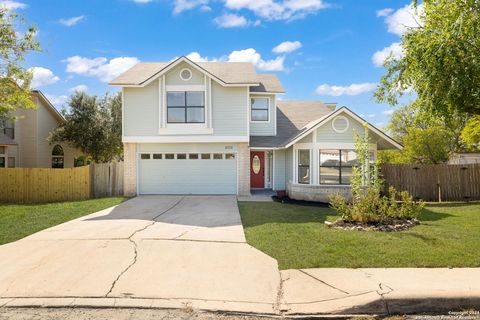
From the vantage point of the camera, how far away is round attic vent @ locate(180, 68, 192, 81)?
17.8m

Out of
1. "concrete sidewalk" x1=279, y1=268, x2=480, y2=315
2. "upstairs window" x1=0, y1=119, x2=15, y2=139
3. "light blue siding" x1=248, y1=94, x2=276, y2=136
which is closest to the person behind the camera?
"concrete sidewalk" x1=279, y1=268, x2=480, y2=315

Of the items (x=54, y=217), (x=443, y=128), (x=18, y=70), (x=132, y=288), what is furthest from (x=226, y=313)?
(x=443, y=128)

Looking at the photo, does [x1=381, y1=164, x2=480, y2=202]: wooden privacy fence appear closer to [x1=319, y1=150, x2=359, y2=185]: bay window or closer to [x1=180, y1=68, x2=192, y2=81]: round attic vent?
[x1=319, y1=150, x2=359, y2=185]: bay window

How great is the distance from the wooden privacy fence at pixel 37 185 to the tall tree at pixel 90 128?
733cm

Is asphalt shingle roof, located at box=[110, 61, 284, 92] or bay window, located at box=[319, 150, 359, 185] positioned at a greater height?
asphalt shingle roof, located at box=[110, 61, 284, 92]

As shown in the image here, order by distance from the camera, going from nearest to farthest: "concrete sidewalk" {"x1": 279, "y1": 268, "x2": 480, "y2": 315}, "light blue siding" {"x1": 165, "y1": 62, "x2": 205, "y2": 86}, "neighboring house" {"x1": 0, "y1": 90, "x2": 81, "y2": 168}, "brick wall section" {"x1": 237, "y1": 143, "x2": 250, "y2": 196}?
"concrete sidewalk" {"x1": 279, "y1": 268, "x2": 480, "y2": 315}, "light blue siding" {"x1": 165, "y1": 62, "x2": 205, "y2": 86}, "brick wall section" {"x1": 237, "y1": 143, "x2": 250, "y2": 196}, "neighboring house" {"x1": 0, "y1": 90, "x2": 81, "y2": 168}

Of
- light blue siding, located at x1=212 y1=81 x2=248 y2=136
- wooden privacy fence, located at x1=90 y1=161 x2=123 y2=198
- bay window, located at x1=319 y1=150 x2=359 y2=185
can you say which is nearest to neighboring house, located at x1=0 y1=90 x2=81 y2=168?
wooden privacy fence, located at x1=90 y1=161 x2=123 y2=198

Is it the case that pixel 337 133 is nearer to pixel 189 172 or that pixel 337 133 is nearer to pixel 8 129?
pixel 189 172

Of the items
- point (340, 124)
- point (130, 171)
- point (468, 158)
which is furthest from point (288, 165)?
point (468, 158)

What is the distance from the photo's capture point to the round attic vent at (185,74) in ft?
58.4

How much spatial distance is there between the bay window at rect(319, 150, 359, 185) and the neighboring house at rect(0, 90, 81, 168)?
1908 centimetres

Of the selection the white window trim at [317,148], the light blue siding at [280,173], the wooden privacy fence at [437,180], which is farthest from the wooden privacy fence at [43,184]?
the wooden privacy fence at [437,180]

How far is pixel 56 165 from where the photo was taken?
26.5 m

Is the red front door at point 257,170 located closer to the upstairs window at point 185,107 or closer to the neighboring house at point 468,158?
the upstairs window at point 185,107
